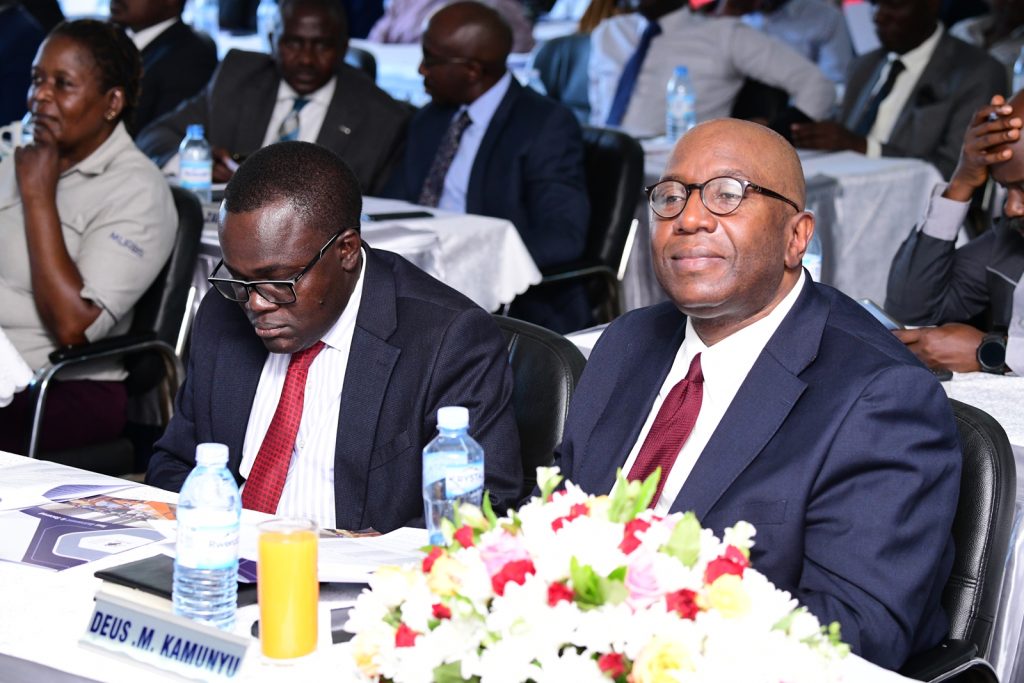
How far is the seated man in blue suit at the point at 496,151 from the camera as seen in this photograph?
4484 mm

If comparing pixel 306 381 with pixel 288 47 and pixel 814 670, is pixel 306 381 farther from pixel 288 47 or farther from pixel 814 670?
pixel 288 47

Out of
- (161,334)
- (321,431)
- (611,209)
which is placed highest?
(321,431)

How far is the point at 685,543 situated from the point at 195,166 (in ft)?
11.1

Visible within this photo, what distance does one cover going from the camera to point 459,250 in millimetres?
4164

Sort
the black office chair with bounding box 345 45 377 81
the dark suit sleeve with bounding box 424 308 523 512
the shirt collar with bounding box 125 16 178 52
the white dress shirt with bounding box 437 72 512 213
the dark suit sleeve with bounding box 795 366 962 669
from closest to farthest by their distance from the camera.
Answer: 1. the dark suit sleeve with bounding box 795 366 962 669
2. the dark suit sleeve with bounding box 424 308 523 512
3. the white dress shirt with bounding box 437 72 512 213
4. the shirt collar with bounding box 125 16 178 52
5. the black office chair with bounding box 345 45 377 81

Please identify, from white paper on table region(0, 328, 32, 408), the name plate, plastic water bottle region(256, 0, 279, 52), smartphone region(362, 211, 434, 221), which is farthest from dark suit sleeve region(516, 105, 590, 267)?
plastic water bottle region(256, 0, 279, 52)

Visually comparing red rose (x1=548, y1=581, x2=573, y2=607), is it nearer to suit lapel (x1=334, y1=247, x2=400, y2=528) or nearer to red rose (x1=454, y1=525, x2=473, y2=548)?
red rose (x1=454, y1=525, x2=473, y2=548)

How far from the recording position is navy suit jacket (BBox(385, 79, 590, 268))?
14.6 ft

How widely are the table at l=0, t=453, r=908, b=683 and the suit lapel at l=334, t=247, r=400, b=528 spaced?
0.52m

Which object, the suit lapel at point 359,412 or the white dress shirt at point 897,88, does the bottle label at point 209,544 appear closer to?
the suit lapel at point 359,412

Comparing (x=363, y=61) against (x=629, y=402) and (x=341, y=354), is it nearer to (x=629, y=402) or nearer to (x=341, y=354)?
(x=341, y=354)

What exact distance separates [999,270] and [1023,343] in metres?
0.41

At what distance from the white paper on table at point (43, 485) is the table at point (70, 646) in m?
0.28

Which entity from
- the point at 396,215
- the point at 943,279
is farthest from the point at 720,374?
the point at 396,215
